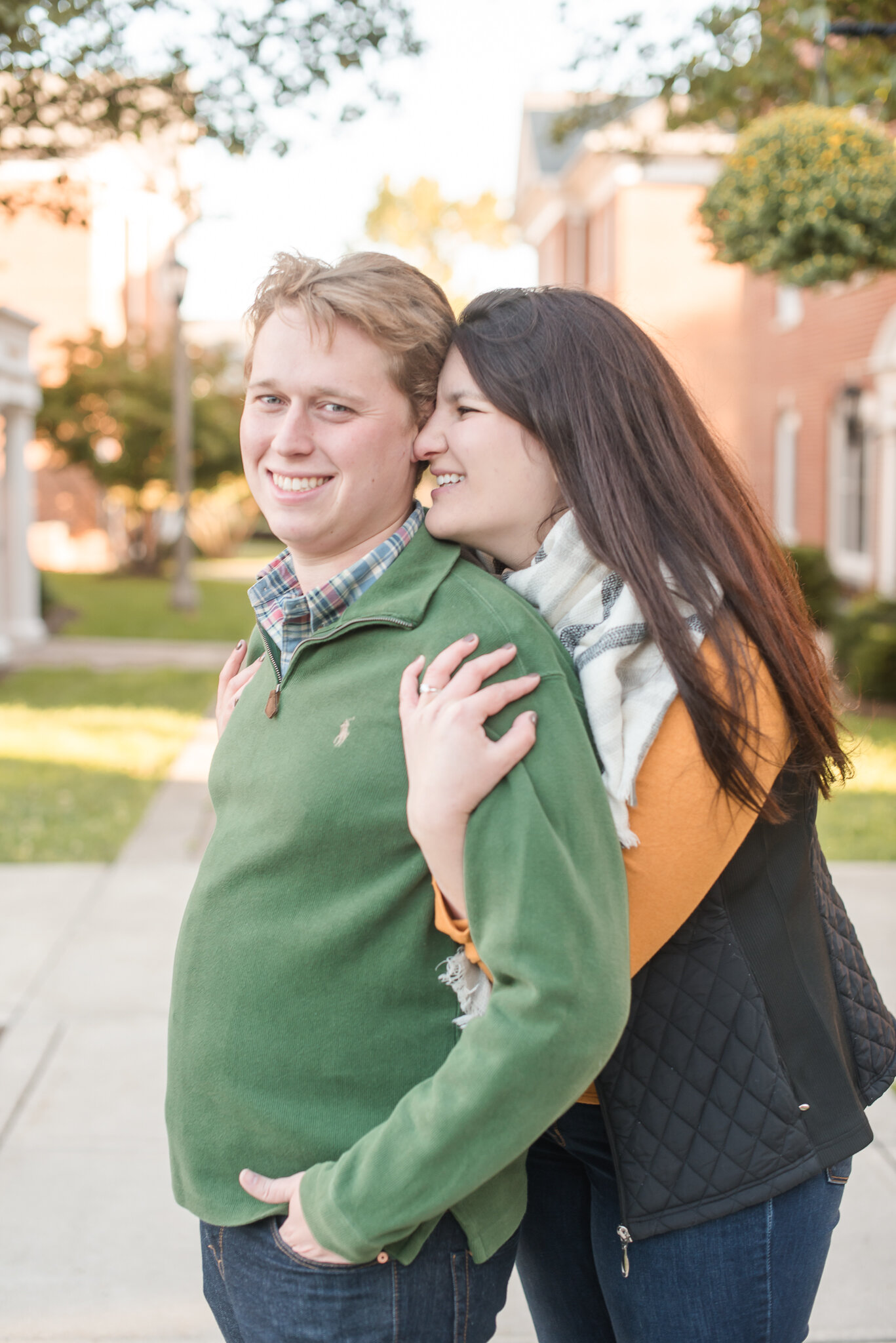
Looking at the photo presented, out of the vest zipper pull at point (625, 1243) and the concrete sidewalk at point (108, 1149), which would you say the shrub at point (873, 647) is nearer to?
the concrete sidewalk at point (108, 1149)

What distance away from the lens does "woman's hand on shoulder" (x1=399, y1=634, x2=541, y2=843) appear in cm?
130

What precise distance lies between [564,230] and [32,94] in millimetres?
19798

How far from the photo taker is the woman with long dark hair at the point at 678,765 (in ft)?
4.67

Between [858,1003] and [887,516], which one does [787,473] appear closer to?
[887,516]

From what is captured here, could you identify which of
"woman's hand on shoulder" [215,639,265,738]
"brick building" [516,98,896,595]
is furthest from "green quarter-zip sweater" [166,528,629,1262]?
"brick building" [516,98,896,595]

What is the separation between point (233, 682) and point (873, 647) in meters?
9.36

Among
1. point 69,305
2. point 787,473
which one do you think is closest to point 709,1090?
point 787,473

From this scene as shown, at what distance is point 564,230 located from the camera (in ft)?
82.4

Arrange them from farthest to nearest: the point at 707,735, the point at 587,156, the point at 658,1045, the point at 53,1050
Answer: the point at 587,156, the point at 53,1050, the point at 658,1045, the point at 707,735

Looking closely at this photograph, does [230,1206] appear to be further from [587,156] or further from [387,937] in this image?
[587,156]

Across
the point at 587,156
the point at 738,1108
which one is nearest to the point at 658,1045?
the point at 738,1108

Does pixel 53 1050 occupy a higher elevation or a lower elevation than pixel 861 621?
higher

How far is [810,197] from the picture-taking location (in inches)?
202

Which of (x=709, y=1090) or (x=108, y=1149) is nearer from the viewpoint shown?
(x=709, y=1090)
